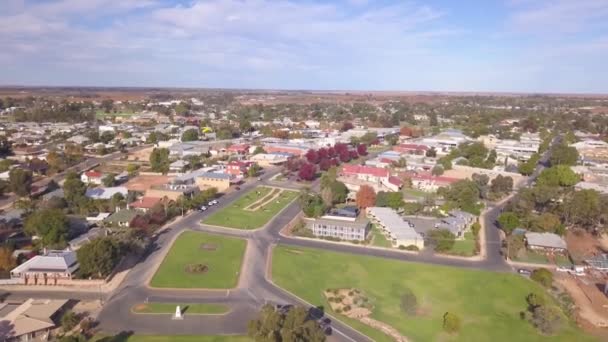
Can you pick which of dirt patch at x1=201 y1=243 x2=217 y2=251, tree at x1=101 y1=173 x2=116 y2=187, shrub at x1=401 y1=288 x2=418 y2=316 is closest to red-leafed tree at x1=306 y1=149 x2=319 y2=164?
tree at x1=101 y1=173 x2=116 y2=187

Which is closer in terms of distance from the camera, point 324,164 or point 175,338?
point 175,338

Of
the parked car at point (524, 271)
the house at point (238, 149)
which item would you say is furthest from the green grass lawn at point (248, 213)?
the house at point (238, 149)

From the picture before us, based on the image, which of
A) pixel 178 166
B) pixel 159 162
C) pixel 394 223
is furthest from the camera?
pixel 178 166

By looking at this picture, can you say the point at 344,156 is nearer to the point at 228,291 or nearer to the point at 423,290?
the point at 423,290

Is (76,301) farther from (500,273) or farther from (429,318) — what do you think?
(500,273)

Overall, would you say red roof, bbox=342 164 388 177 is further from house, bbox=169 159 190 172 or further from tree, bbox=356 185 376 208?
house, bbox=169 159 190 172

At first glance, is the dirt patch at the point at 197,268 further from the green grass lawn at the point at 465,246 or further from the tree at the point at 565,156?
the tree at the point at 565,156

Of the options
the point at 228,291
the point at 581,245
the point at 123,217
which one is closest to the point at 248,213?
the point at 123,217
